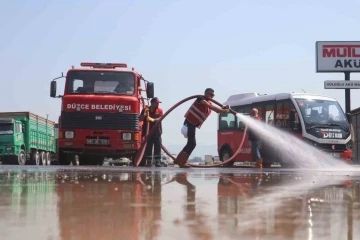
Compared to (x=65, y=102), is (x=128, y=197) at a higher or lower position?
lower

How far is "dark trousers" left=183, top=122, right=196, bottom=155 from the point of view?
12.9 m

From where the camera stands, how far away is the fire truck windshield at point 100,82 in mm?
16562

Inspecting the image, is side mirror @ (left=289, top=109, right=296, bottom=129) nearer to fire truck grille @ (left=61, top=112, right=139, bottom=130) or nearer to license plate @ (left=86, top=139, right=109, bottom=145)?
fire truck grille @ (left=61, top=112, right=139, bottom=130)

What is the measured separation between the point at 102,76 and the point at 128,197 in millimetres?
11784

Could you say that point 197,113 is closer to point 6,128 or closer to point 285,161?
point 285,161

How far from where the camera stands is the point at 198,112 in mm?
12664

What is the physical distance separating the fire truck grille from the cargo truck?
12.7 metres

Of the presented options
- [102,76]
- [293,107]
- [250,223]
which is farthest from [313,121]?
[250,223]

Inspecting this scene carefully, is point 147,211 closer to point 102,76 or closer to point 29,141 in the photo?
point 102,76

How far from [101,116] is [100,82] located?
1.04m

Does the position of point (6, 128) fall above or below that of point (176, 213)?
above

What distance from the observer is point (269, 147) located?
2003 cm

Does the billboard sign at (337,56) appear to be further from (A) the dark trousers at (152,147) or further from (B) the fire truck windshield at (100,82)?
(A) the dark trousers at (152,147)

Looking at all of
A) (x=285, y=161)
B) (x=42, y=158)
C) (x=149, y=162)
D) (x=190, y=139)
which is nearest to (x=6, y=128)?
(x=42, y=158)
